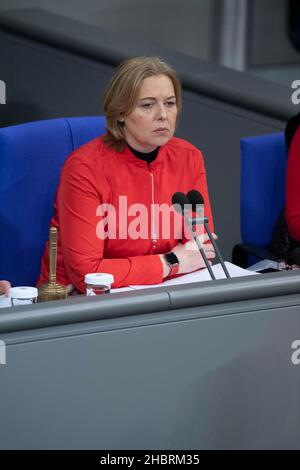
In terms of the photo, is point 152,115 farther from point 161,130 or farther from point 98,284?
point 98,284

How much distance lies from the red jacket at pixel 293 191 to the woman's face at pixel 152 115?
461mm

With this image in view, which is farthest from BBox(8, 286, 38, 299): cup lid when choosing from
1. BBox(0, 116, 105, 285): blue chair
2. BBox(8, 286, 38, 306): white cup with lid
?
BBox(0, 116, 105, 285): blue chair

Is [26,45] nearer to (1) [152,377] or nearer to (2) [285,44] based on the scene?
(1) [152,377]

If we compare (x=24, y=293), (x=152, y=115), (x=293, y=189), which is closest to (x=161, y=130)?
(x=152, y=115)

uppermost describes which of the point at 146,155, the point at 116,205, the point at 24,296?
the point at 146,155

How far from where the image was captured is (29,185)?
2.69 meters

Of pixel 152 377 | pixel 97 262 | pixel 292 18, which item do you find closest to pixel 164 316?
pixel 152 377

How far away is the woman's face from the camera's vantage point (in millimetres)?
2590

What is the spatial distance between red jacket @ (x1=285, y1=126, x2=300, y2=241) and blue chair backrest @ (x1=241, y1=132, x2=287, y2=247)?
0.12 meters

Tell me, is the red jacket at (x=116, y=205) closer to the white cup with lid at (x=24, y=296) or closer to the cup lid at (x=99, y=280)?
the cup lid at (x=99, y=280)

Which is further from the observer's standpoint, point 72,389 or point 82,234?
point 82,234

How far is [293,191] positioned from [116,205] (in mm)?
599

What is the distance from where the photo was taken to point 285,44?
6.74 meters
